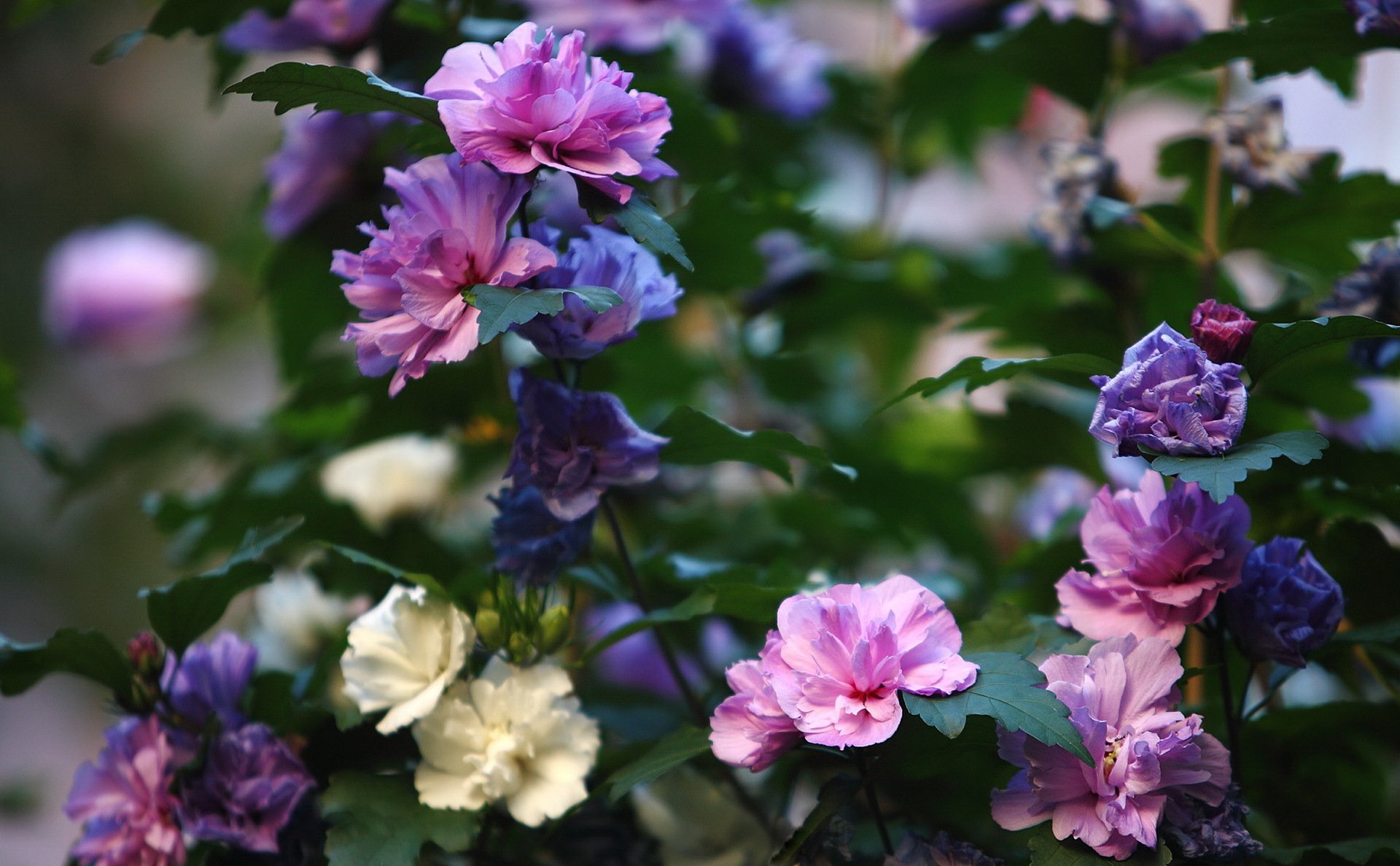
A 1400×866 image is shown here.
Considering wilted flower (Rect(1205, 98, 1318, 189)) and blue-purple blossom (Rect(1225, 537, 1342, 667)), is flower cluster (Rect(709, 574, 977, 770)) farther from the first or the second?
wilted flower (Rect(1205, 98, 1318, 189))

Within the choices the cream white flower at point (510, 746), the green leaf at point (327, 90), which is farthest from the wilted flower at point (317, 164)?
the cream white flower at point (510, 746)

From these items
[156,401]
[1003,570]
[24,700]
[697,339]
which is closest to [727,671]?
[1003,570]

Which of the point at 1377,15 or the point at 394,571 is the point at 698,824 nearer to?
the point at 394,571

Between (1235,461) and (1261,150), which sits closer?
(1235,461)

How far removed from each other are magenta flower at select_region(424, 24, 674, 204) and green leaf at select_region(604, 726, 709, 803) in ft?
0.70

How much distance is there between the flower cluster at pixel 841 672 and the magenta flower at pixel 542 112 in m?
0.17

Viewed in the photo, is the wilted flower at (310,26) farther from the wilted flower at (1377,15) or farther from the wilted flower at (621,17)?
the wilted flower at (1377,15)

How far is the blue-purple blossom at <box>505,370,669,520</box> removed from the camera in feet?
1.40

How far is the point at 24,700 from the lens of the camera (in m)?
1.66

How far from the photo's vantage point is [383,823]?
1.41ft

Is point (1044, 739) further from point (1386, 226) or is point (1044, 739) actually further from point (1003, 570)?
point (1386, 226)

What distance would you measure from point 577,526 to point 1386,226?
45 centimetres

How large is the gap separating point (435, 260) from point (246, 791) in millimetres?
245

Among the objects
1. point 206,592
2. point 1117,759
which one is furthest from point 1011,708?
point 206,592
